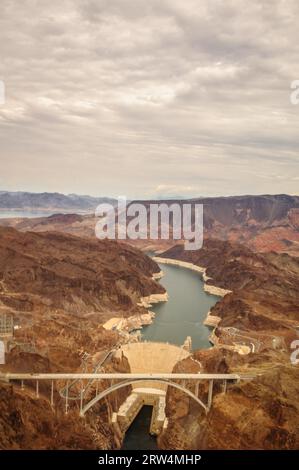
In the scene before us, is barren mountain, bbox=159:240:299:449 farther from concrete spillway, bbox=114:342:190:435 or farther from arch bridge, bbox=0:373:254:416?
concrete spillway, bbox=114:342:190:435

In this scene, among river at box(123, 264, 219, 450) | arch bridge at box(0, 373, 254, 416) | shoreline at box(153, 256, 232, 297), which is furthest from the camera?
shoreline at box(153, 256, 232, 297)

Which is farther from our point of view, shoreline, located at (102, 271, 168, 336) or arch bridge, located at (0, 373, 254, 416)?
shoreline, located at (102, 271, 168, 336)

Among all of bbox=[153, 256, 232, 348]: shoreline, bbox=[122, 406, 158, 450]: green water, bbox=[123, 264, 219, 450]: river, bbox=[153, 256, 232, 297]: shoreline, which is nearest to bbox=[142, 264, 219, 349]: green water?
bbox=[123, 264, 219, 450]: river

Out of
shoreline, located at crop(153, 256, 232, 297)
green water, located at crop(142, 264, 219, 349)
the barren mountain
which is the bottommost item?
green water, located at crop(142, 264, 219, 349)

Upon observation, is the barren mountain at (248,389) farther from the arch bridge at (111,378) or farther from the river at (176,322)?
the river at (176,322)

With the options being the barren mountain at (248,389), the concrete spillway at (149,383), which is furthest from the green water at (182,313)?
the concrete spillway at (149,383)

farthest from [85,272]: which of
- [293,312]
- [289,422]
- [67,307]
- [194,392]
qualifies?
[289,422]

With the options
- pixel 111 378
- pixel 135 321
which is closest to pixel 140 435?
pixel 111 378

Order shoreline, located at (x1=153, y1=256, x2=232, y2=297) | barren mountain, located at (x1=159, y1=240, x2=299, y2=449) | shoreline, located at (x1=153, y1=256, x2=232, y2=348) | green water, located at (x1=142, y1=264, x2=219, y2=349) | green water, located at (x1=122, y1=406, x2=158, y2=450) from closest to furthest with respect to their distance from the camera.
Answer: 1. barren mountain, located at (x1=159, y1=240, x2=299, y2=449)
2. green water, located at (x1=122, y1=406, x2=158, y2=450)
3. shoreline, located at (x1=153, y1=256, x2=232, y2=348)
4. green water, located at (x1=142, y1=264, x2=219, y2=349)
5. shoreline, located at (x1=153, y1=256, x2=232, y2=297)
